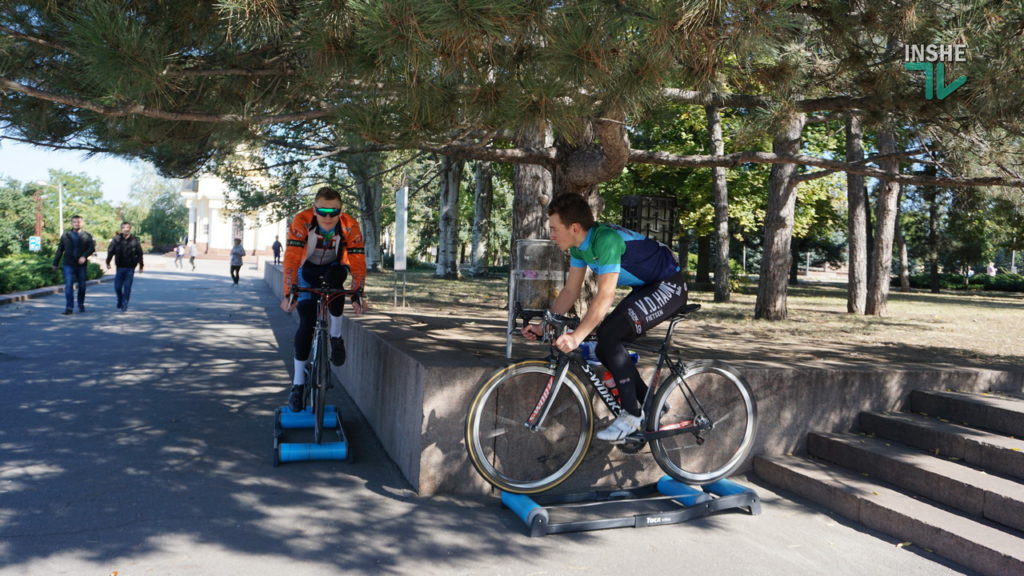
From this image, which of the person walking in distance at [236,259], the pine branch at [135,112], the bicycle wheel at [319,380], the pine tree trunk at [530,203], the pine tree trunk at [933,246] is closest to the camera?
the pine branch at [135,112]

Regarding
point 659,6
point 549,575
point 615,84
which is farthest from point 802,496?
point 659,6

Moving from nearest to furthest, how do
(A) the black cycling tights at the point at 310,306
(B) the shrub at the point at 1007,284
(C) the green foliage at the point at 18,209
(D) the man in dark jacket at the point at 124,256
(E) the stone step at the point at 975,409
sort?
(E) the stone step at the point at 975,409, (A) the black cycling tights at the point at 310,306, (D) the man in dark jacket at the point at 124,256, (B) the shrub at the point at 1007,284, (C) the green foliage at the point at 18,209

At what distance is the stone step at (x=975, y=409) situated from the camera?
18.6 feet

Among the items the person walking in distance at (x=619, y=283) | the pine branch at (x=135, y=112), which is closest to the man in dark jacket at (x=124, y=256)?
the pine branch at (x=135, y=112)

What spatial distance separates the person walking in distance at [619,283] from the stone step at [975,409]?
272 cm

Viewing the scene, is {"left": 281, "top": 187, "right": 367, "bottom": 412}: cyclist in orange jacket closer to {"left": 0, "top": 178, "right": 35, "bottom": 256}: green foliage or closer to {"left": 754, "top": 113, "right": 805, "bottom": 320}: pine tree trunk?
{"left": 754, "top": 113, "right": 805, "bottom": 320}: pine tree trunk

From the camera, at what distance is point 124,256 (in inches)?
663

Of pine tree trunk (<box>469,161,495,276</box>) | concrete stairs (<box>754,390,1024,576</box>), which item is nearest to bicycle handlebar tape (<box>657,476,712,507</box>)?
concrete stairs (<box>754,390,1024,576</box>)

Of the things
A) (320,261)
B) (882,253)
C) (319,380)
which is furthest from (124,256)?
(882,253)

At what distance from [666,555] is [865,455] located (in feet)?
6.90

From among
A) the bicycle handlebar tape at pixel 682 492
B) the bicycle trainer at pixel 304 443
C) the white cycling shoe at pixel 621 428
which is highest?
the white cycling shoe at pixel 621 428

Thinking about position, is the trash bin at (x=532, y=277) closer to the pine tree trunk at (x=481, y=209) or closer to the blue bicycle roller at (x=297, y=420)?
the blue bicycle roller at (x=297, y=420)

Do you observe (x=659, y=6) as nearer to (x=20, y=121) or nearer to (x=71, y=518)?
(x=71, y=518)

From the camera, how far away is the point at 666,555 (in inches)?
173
